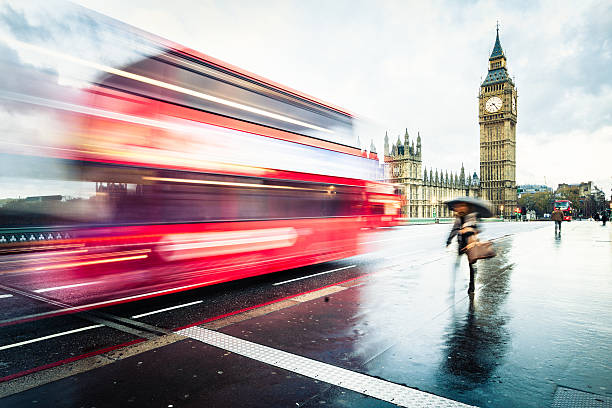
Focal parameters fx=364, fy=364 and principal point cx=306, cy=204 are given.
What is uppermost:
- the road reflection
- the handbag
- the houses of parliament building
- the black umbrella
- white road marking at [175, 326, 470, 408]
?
the houses of parliament building

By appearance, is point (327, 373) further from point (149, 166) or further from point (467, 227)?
point (467, 227)

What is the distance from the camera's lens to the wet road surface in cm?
338

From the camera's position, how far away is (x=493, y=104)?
9475 centimetres

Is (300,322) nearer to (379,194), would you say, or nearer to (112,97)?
(112,97)

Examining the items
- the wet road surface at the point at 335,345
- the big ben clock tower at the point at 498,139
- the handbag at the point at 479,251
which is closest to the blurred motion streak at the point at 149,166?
the wet road surface at the point at 335,345

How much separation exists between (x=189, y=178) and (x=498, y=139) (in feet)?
337

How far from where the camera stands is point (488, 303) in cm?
648

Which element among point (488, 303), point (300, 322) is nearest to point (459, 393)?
point (300, 322)

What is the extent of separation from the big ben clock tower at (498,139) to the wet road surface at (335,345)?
95.2m

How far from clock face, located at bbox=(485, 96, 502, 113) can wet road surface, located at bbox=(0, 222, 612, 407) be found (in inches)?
3914

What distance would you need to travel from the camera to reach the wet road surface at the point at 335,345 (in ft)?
11.1

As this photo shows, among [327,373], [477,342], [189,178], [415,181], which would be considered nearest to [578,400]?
[477,342]

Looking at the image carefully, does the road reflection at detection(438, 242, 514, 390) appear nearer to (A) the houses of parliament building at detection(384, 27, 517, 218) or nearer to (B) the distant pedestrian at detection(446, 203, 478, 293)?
(B) the distant pedestrian at detection(446, 203, 478, 293)

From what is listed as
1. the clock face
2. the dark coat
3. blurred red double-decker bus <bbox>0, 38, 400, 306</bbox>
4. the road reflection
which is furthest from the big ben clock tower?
the road reflection
